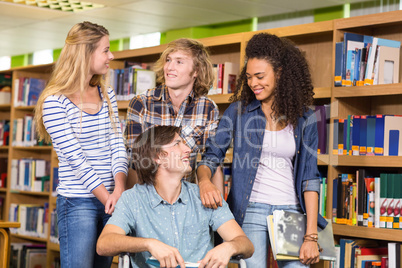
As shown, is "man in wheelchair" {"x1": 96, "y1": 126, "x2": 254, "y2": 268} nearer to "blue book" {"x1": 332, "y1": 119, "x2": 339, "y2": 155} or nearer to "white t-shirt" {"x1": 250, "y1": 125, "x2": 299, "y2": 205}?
"white t-shirt" {"x1": 250, "y1": 125, "x2": 299, "y2": 205}

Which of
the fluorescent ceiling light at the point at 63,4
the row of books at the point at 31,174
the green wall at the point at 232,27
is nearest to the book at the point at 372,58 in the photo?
the green wall at the point at 232,27

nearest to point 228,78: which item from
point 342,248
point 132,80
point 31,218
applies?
point 132,80

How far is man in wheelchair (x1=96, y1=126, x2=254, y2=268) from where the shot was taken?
80.0 inches

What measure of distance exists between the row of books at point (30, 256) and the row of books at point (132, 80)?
1911 millimetres

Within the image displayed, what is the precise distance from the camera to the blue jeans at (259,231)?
2.22 m

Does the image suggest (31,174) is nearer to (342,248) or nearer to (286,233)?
(342,248)

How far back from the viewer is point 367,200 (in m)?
3.24

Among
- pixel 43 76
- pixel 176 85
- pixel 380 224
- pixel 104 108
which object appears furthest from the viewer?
pixel 43 76

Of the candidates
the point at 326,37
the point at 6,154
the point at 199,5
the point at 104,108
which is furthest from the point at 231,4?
the point at 104,108

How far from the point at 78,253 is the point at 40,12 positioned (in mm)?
4818

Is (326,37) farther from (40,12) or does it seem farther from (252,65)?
(40,12)

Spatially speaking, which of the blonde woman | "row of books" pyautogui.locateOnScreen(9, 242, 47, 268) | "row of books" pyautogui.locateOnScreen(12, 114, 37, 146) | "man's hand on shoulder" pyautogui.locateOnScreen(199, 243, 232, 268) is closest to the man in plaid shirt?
the blonde woman

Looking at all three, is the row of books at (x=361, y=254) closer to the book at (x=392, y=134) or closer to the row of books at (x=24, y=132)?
the book at (x=392, y=134)

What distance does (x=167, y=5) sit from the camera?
5.78 meters
